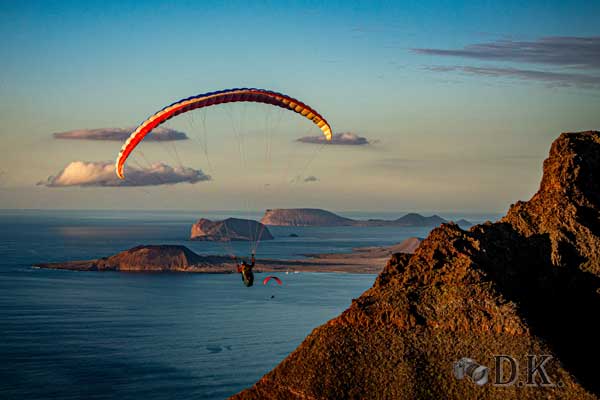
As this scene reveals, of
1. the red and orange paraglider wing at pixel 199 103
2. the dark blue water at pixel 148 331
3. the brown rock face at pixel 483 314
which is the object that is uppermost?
the red and orange paraglider wing at pixel 199 103

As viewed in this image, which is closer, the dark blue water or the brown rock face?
the brown rock face

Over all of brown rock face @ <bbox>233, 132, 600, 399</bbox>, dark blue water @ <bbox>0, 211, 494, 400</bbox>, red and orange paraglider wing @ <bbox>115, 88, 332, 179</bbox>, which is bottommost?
dark blue water @ <bbox>0, 211, 494, 400</bbox>

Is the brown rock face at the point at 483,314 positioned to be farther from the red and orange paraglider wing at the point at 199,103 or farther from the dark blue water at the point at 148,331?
the dark blue water at the point at 148,331

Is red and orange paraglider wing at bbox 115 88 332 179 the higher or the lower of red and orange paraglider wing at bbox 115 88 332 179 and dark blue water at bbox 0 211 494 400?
the higher

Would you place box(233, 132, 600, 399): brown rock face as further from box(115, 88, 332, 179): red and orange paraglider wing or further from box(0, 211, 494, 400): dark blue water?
box(0, 211, 494, 400): dark blue water

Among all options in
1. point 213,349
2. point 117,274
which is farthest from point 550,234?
point 117,274

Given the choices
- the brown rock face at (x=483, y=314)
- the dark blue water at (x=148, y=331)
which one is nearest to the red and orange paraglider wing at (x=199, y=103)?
the brown rock face at (x=483, y=314)

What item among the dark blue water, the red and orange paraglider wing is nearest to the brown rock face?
the red and orange paraglider wing
